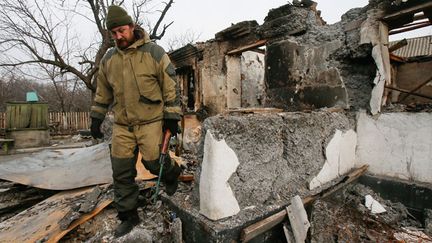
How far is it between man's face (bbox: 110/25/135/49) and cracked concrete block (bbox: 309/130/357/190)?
2.27 meters

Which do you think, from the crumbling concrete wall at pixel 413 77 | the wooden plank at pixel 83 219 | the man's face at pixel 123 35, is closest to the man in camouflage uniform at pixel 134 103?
the man's face at pixel 123 35

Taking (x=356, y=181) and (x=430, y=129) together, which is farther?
(x=356, y=181)

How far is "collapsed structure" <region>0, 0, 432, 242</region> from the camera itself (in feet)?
5.76

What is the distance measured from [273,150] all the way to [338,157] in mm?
1232

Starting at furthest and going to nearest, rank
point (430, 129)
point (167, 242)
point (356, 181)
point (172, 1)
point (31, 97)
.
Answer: point (172, 1) < point (31, 97) < point (356, 181) < point (430, 129) < point (167, 242)

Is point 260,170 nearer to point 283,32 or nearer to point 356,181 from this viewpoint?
point 356,181

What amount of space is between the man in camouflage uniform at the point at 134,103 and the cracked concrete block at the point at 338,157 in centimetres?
169

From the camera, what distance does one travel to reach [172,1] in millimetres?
12992

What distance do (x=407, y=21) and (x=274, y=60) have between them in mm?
1690

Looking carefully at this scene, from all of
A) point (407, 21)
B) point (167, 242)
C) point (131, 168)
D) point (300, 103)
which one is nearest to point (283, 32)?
point (300, 103)

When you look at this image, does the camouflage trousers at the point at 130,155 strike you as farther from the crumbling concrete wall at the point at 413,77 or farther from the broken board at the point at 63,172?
the crumbling concrete wall at the point at 413,77

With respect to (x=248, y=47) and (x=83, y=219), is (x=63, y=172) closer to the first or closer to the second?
(x=83, y=219)

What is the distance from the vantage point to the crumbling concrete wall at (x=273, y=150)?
1.77m

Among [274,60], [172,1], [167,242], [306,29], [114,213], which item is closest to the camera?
[167,242]
